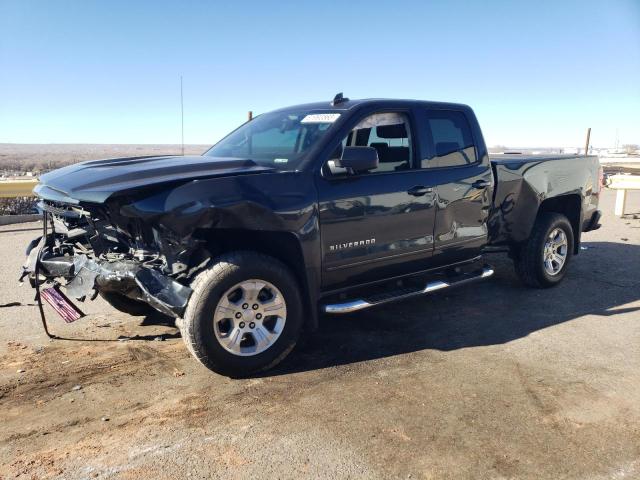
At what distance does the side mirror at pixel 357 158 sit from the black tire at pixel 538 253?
9.56 ft

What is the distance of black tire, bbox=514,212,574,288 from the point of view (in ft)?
20.0

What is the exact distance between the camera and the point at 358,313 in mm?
5434

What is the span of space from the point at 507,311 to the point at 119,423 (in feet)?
12.8

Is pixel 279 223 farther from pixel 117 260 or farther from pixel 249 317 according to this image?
pixel 117 260

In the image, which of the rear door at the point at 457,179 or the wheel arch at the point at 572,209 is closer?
the rear door at the point at 457,179

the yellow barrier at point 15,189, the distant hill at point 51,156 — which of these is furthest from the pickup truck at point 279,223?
the distant hill at point 51,156

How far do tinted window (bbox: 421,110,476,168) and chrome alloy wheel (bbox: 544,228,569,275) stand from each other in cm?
169

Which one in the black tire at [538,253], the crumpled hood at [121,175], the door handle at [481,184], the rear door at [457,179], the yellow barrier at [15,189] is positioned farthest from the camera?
the yellow barrier at [15,189]

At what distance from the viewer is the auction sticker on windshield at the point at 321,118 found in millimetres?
4465

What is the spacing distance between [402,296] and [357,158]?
1.28 metres

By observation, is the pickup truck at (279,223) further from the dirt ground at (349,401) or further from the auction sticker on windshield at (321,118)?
the dirt ground at (349,401)

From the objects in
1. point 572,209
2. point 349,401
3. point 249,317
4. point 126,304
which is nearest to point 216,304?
point 249,317

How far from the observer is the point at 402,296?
4547 millimetres

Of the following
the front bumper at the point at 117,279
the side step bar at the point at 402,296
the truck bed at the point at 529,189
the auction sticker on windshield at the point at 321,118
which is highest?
the auction sticker on windshield at the point at 321,118
